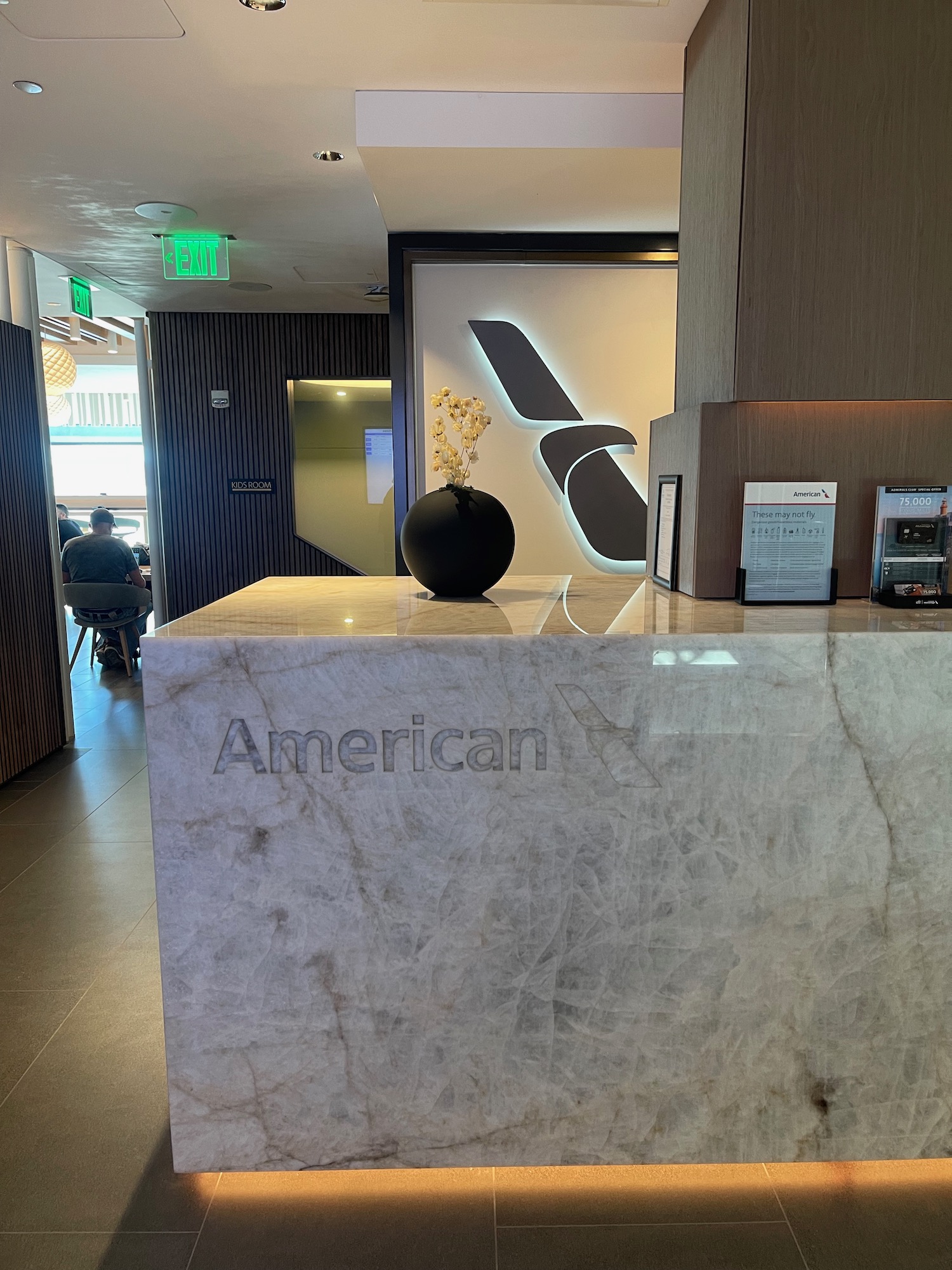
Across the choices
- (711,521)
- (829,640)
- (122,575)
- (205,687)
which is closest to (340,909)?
(205,687)

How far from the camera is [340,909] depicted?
5.89ft

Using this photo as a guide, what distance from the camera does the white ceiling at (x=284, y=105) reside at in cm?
262

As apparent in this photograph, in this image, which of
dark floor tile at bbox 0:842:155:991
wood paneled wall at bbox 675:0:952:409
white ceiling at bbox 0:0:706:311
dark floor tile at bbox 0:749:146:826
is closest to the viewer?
wood paneled wall at bbox 675:0:952:409

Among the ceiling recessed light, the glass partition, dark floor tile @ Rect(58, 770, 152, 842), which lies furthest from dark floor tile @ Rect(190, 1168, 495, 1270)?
the glass partition

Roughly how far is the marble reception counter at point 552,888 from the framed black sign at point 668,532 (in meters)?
0.53

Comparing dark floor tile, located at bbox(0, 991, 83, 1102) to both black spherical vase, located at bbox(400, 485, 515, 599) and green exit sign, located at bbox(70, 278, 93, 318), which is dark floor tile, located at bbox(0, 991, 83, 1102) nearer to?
black spherical vase, located at bbox(400, 485, 515, 599)

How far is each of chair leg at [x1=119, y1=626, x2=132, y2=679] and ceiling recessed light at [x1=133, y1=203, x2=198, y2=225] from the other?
10.3 feet

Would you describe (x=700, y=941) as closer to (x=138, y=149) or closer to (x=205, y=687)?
(x=205, y=687)

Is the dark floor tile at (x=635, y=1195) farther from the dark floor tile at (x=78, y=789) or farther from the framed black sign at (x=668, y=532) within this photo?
the dark floor tile at (x=78, y=789)

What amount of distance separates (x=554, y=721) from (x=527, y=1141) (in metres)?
0.90

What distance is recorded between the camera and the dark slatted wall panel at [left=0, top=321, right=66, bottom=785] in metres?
4.69

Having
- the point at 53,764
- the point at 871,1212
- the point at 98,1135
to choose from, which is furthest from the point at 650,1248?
the point at 53,764

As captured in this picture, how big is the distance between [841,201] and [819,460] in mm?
582

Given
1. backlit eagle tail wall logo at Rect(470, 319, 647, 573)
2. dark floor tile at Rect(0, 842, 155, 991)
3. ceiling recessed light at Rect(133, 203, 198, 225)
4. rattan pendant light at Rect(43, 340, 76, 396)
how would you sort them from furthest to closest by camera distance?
rattan pendant light at Rect(43, 340, 76, 396)
backlit eagle tail wall logo at Rect(470, 319, 647, 573)
ceiling recessed light at Rect(133, 203, 198, 225)
dark floor tile at Rect(0, 842, 155, 991)
